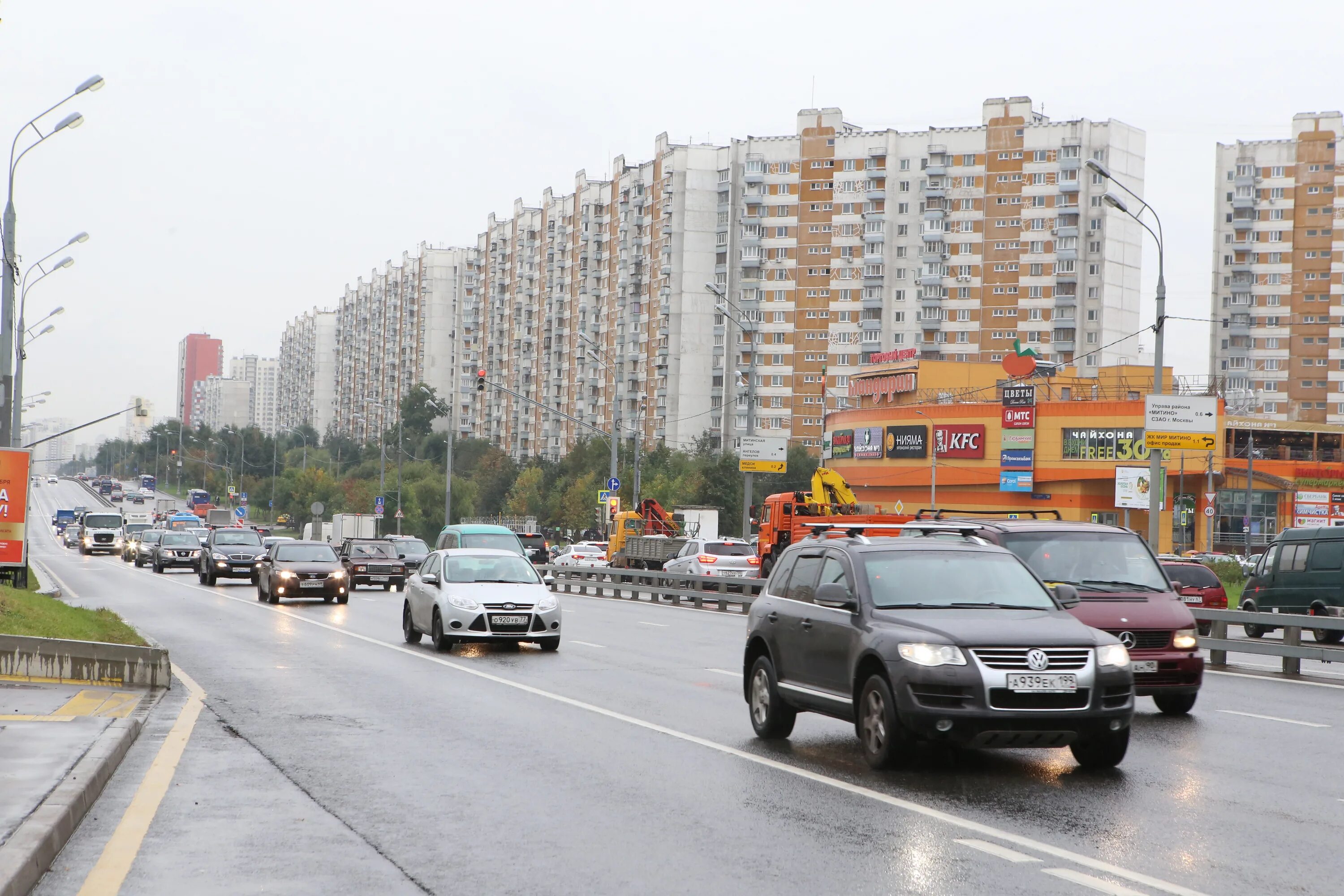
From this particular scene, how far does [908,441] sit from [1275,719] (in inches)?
3028

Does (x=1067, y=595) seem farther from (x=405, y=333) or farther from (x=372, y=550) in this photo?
(x=405, y=333)

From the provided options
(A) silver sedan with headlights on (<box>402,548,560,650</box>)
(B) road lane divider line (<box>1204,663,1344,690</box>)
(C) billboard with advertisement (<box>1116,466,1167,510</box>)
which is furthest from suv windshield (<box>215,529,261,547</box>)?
(B) road lane divider line (<box>1204,663,1344,690</box>)

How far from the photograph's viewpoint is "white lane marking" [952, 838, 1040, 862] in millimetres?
6855

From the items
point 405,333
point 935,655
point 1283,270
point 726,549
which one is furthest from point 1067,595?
point 405,333

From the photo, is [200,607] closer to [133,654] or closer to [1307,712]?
[133,654]

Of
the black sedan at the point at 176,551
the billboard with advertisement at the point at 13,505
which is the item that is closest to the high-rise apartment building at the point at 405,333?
the black sedan at the point at 176,551

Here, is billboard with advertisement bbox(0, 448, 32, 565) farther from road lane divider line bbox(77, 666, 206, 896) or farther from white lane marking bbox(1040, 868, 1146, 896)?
white lane marking bbox(1040, 868, 1146, 896)

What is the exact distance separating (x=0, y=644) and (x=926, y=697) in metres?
8.89

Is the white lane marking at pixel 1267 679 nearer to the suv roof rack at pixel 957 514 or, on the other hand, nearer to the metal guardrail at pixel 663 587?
the suv roof rack at pixel 957 514

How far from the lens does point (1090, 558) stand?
14000 millimetres

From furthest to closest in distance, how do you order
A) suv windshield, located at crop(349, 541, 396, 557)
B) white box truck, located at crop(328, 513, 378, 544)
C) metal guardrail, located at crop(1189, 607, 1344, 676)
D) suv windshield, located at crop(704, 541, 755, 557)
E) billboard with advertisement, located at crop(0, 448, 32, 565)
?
white box truck, located at crop(328, 513, 378, 544) < suv windshield, located at crop(704, 541, 755, 557) < suv windshield, located at crop(349, 541, 396, 557) < billboard with advertisement, located at crop(0, 448, 32, 565) < metal guardrail, located at crop(1189, 607, 1344, 676)

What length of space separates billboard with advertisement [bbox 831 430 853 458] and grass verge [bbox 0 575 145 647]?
250 feet

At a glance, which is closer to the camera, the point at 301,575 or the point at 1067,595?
the point at 1067,595

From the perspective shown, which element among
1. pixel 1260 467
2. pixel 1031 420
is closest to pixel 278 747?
pixel 1031 420
